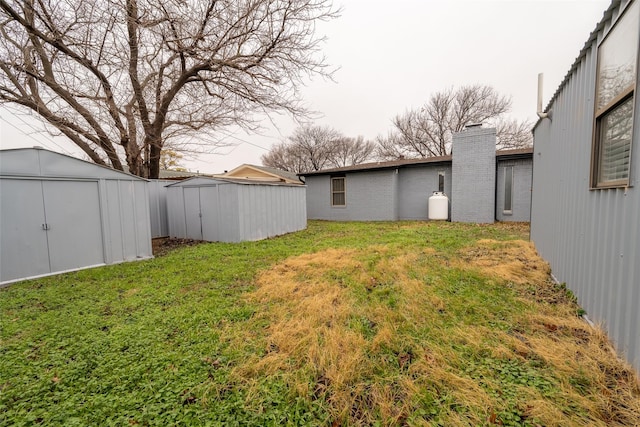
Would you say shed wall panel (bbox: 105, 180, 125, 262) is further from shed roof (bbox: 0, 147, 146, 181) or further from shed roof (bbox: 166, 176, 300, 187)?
shed roof (bbox: 166, 176, 300, 187)

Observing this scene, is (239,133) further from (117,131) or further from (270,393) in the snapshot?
(270,393)

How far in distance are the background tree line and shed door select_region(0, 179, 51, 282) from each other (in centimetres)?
1744

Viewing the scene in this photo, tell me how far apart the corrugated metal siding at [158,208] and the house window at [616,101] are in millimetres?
10324

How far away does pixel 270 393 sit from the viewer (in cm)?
182

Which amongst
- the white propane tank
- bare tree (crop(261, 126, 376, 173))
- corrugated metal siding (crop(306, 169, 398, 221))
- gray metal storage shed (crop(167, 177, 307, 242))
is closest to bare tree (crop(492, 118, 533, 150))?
bare tree (crop(261, 126, 376, 173))

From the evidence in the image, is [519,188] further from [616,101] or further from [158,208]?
[158,208]

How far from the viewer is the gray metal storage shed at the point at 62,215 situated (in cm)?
450

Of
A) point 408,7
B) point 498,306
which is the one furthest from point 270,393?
point 408,7

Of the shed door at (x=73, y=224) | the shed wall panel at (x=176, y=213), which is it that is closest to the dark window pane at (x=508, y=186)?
the shed wall panel at (x=176, y=213)

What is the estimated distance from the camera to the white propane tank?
37.6 feet

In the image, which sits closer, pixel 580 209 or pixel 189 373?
pixel 189 373

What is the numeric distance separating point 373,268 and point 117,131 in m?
9.29

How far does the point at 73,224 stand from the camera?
17.1 feet

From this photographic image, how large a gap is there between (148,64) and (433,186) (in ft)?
38.7
